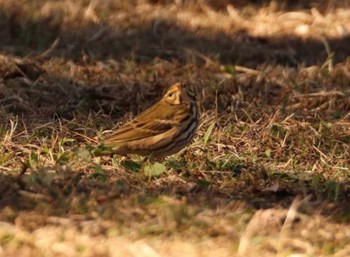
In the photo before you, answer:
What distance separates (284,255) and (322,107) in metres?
3.88

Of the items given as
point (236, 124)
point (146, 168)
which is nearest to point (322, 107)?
point (236, 124)

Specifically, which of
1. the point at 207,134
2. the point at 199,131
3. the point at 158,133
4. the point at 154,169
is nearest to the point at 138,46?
the point at 199,131

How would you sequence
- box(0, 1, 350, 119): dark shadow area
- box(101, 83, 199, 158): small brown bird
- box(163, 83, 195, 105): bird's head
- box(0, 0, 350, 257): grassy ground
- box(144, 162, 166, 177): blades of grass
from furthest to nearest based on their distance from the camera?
box(0, 1, 350, 119): dark shadow area
box(163, 83, 195, 105): bird's head
box(101, 83, 199, 158): small brown bird
box(144, 162, 166, 177): blades of grass
box(0, 0, 350, 257): grassy ground

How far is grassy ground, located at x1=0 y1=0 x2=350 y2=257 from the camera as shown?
6621 mm

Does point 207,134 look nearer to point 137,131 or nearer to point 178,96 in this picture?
point 178,96

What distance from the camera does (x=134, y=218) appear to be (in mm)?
6801

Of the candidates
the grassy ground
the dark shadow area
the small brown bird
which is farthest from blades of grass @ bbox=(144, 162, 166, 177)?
the dark shadow area

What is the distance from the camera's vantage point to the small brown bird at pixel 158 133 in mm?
8250

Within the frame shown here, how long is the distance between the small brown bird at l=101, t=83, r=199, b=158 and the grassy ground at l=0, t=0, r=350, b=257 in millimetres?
135

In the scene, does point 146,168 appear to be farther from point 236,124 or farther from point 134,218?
point 236,124

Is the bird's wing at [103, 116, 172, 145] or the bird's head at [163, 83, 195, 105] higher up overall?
the bird's head at [163, 83, 195, 105]

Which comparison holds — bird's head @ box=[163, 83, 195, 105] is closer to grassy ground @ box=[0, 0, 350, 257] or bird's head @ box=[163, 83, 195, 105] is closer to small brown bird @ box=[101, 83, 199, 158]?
small brown bird @ box=[101, 83, 199, 158]

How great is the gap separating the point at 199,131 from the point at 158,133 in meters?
0.92

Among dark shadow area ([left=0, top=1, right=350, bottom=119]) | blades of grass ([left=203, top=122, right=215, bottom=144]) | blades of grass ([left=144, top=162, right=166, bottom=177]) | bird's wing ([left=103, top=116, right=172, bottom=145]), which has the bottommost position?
dark shadow area ([left=0, top=1, right=350, bottom=119])
